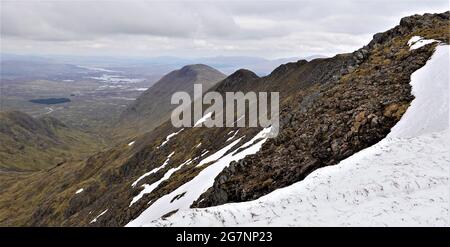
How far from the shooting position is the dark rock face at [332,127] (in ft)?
80.2

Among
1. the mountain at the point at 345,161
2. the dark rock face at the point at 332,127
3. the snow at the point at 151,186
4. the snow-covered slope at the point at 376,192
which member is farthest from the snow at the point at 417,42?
the snow at the point at 151,186

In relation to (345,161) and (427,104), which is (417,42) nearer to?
(427,104)

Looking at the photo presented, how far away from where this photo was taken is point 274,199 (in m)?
20.6

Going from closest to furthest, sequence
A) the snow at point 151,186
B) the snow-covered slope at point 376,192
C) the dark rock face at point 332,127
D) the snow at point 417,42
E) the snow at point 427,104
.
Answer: the snow-covered slope at point 376,192, the snow at point 427,104, the dark rock face at point 332,127, the snow at point 417,42, the snow at point 151,186

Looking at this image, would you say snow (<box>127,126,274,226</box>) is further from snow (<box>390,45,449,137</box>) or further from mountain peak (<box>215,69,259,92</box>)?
mountain peak (<box>215,69,259,92</box>)

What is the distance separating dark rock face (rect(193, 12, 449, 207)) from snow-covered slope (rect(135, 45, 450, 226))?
184cm

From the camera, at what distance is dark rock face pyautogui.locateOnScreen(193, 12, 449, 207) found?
24453 millimetres

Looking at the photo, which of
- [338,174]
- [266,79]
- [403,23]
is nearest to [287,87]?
[266,79]

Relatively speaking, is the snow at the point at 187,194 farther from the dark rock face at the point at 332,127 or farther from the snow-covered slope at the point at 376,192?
the snow-covered slope at the point at 376,192

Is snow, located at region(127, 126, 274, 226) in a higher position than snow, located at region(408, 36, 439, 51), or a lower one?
lower

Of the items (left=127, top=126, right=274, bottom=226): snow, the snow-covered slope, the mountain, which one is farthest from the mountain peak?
the snow-covered slope

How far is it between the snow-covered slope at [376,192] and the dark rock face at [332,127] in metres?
1.84

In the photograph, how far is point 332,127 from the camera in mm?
26953
